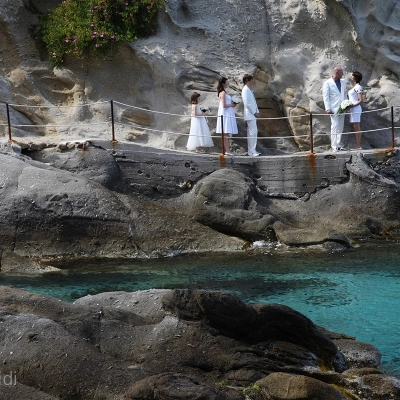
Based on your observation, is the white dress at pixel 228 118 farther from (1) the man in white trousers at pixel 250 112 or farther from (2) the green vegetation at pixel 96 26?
(2) the green vegetation at pixel 96 26

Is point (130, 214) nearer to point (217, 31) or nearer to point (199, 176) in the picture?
point (199, 176)

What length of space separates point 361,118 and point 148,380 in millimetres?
11289

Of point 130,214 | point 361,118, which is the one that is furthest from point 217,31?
point 130,214

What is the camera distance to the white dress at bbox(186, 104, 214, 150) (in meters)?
15.0

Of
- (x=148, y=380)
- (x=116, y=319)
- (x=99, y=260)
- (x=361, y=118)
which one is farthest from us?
(x=361, y=118)

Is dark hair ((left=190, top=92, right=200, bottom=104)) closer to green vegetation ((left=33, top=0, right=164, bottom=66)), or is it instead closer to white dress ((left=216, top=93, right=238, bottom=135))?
white dress ((left=216, top=93, right=238, bottom=135))

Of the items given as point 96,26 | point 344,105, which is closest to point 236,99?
point 344,105

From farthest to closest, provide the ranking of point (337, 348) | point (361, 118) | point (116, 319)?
1. point (361, 118)
2. point (337, 348)
3. point (116, 319)

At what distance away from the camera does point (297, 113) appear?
16469 millimetres

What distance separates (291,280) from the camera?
439 inches

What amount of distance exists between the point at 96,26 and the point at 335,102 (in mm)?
4535

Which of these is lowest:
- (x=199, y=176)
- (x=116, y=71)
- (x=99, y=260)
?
(x=99, y=260)

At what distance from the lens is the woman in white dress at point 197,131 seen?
15.0 m

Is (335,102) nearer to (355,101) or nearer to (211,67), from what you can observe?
(355,101)
